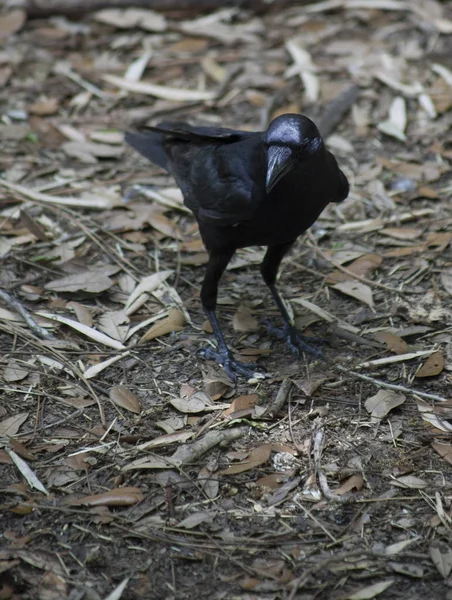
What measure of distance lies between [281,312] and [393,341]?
2.26 feet

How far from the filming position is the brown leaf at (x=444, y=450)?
3.64 meters

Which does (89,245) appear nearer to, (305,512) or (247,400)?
(247,400)

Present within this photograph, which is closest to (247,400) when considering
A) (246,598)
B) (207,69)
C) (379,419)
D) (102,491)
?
(379,419)

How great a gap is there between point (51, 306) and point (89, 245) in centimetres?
74

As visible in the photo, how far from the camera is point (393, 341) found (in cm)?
441

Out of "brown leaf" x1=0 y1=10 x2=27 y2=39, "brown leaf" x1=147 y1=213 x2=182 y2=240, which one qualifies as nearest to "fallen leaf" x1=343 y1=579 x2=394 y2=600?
"brown leaf" x1=147 y1=213 x2=182 y2=240

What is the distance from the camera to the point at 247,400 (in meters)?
4.04

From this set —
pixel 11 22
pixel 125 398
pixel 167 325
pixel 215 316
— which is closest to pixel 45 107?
pixel 11 22

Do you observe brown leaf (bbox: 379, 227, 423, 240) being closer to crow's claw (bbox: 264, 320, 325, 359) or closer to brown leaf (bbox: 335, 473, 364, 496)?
crow's claw (bbox: 264, 320, 325, 359)

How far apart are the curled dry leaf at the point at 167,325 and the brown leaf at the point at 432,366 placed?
139 cm

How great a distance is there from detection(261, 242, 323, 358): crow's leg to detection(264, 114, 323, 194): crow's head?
699 millimetres

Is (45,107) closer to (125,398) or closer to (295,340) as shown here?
(295,340)

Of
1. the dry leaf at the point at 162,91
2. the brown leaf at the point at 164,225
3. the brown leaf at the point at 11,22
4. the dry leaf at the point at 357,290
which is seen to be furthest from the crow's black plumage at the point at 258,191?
the brown leaf at the point at 11,22

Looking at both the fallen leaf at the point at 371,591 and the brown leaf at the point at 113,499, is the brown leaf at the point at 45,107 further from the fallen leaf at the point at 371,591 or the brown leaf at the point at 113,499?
the fallen leaf at the point at 371,591
